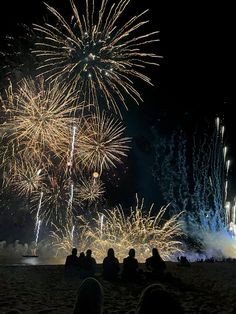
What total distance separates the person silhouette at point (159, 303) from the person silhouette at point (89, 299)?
1.08 m

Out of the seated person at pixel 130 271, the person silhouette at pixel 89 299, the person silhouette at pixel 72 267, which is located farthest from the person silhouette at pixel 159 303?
the person silhouette at pixel 72 267

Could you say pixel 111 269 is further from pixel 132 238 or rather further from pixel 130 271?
pixel 132 238

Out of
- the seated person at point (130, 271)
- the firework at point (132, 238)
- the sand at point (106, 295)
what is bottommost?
the sand at point (106, 295)

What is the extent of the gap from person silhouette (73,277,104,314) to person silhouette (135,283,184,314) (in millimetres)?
1077

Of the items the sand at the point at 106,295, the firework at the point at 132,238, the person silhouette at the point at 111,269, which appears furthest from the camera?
the firework at the point at 132,238

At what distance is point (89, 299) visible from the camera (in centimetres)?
349

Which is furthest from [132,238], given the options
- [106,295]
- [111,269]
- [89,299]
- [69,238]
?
[89,299]

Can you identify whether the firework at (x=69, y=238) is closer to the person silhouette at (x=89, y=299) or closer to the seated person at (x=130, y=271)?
the seated person at (x=130, y=271)

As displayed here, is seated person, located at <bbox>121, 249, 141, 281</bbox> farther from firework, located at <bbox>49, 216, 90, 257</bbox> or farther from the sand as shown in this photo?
firework, located at <bbox>49, 216, 90, 257</bbox>

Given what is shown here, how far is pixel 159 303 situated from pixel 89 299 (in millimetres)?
1208

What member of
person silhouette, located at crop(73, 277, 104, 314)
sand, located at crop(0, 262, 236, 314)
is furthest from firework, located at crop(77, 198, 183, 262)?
person silhouette, located at crop(73, 277, 104, 314)

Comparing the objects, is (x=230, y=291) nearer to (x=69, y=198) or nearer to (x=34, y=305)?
(x=34, y=305)

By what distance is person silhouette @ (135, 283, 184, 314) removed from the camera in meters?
2.45

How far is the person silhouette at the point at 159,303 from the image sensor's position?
2449mm
